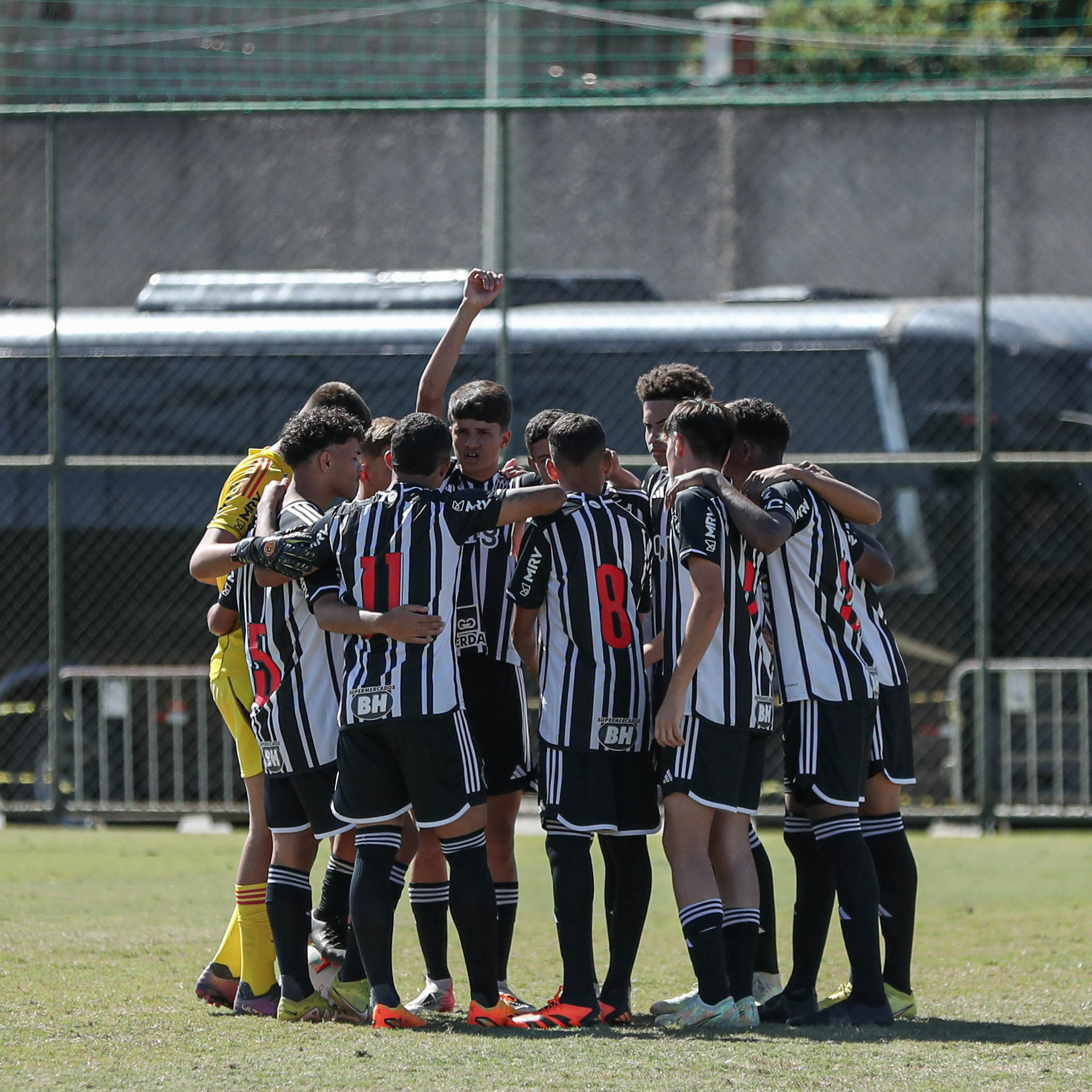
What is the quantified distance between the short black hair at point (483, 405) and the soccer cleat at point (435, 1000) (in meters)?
1.69

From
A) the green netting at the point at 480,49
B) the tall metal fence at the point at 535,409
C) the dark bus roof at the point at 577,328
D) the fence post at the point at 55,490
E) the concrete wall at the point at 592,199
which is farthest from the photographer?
the concrete wall at the point at 592,199

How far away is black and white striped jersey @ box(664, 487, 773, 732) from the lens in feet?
14.2

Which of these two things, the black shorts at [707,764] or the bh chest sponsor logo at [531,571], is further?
the bh chest sponsor logo at [531,571]

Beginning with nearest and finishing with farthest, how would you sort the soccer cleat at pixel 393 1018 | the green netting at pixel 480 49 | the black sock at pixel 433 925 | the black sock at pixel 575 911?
1. the soccer cleat at pixel 393 1018
2. the black sock at pixel 575 911
3. the black sock at pixel 433 925
4. the green netting at pixel 480 49

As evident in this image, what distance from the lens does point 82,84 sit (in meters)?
17.4

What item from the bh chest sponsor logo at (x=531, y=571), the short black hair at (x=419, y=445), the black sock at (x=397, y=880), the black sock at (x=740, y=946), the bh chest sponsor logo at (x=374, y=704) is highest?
the short black hair at (x=419, y=445)

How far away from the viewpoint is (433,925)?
4566 mm

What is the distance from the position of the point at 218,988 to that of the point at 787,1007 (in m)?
1.70

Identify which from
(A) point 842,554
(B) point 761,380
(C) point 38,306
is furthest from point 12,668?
(A) point 842,554

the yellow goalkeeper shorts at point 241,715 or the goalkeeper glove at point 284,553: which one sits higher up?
the goalkeeper glove at point 284,553

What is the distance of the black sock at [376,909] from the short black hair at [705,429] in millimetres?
1419

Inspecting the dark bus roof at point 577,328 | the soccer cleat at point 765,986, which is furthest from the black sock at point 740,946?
the dark bus roof at point 577,328

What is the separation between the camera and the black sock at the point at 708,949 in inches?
167

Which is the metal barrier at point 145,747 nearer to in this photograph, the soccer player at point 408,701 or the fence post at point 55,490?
the fence post at point 55,490
